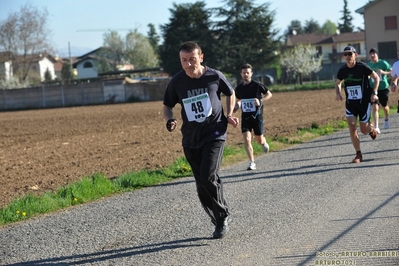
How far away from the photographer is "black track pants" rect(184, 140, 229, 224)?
743cm

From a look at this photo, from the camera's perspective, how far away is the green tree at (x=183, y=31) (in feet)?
246

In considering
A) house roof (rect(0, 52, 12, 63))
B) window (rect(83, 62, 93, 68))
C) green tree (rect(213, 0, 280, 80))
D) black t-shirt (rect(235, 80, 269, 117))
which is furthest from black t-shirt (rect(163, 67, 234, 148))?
window (rect(83, 62, 93, 68))

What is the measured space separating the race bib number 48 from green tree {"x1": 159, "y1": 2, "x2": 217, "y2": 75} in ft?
219

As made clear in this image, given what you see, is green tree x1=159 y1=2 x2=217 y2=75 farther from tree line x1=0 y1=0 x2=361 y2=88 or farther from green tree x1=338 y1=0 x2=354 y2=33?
green tree x1=338 y1=0 x2=354 y2=33

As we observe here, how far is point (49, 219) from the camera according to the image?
930 centimetres

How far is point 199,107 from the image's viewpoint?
746cm

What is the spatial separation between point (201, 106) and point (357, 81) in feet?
19.1

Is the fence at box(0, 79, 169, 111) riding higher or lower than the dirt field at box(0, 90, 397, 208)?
higher

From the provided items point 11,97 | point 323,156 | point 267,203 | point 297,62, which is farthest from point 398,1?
point 267,203

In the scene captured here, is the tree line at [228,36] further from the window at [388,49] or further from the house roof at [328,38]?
A: the house roof at [328,38]

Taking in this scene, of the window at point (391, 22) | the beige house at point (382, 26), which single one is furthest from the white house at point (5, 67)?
the window at point (391, 22)

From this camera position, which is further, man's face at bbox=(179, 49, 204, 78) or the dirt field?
the dirt field

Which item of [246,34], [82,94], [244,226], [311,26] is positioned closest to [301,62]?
[246,34]

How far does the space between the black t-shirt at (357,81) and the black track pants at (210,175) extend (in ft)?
18.6
